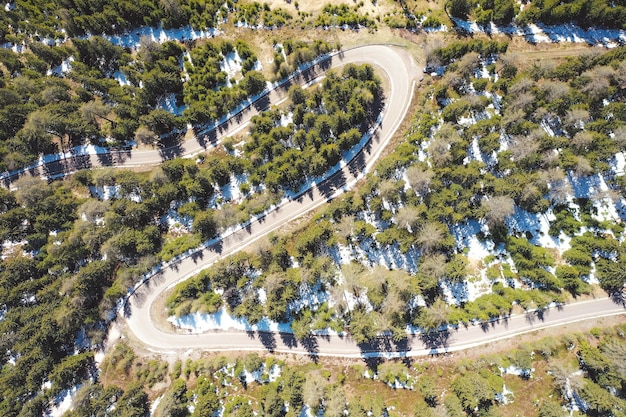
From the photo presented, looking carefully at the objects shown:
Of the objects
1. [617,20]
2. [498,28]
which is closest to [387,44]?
[498,28]

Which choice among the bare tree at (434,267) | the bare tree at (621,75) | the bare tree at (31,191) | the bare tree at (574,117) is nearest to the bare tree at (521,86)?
the bare tree at (574,117)

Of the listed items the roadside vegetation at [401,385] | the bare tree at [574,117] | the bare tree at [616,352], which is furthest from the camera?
the bare tree at [574,117]

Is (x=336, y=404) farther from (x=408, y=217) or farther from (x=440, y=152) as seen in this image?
(x=440, y=152)

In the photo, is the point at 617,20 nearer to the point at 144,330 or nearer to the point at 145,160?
the point at 145,160

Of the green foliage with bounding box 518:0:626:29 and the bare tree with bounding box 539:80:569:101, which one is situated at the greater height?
the green foliage with bounding box 518:0:626:29

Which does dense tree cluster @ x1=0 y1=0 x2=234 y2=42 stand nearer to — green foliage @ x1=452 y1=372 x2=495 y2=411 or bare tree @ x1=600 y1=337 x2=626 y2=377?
green foliage @ x1=452 y1=372 x2=495 y2=411

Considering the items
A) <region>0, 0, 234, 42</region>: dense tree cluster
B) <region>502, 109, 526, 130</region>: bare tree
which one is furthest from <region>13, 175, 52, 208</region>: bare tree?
<region>502, 109, 526, 130</region>: bare tree

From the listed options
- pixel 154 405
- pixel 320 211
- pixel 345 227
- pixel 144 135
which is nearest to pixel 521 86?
pixel 345 227

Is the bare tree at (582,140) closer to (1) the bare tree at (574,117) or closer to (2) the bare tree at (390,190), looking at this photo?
(1) the bare tree at (574,117)
